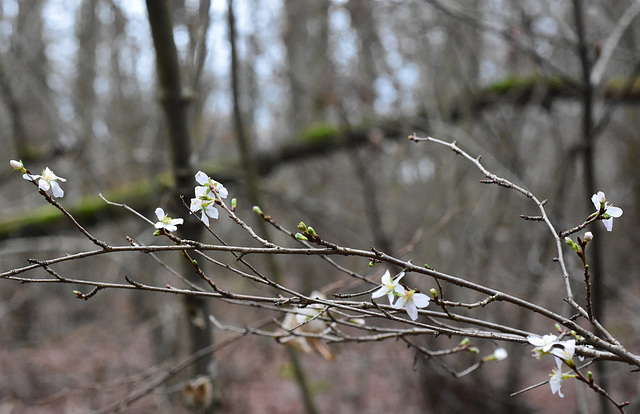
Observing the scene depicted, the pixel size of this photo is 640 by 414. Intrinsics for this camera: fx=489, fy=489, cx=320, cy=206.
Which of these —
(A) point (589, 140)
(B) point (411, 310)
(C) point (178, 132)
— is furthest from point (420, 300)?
(A) point (589, 140)

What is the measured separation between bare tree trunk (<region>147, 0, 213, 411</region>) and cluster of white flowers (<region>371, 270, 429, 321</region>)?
1.14 m

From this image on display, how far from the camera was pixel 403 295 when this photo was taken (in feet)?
3.41

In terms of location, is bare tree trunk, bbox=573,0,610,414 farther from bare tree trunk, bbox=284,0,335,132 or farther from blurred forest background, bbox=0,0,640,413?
bare tree trunk, bbox=284,0,335,132

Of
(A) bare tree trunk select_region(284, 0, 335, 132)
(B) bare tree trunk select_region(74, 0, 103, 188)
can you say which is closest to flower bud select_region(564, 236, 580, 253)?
(A) bare tree trunk select_region(284, 0, 335, 132)

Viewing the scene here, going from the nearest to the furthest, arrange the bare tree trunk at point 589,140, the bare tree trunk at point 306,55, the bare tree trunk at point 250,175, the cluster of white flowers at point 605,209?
the cluster of white flowers at point 605,209
the bare tree trunk at point 589,140
the bare tree trunk at point 250,175
the bare tree trunk at point 306,55

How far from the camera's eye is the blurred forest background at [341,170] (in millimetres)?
3285

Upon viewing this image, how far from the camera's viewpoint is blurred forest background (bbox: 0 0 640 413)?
3.29m

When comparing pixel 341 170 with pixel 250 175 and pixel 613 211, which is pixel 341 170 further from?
pixel 613 211

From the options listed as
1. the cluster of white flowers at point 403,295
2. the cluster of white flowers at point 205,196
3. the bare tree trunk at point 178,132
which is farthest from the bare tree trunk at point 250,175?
the cluster of white flowers at point 403,295

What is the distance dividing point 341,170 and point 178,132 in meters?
6.27

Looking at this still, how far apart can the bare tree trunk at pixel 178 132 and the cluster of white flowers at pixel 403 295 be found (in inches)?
44.9

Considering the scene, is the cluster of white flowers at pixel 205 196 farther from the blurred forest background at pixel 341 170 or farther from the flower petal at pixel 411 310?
the blurred forest background at pixel 341 170

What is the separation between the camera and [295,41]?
24.4 ft

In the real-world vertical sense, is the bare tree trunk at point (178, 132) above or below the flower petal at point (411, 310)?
above
